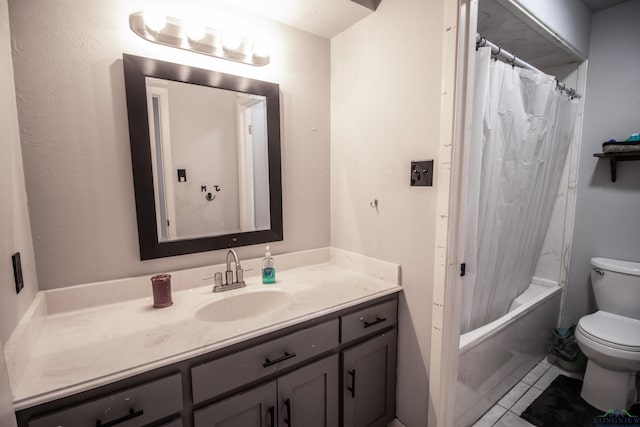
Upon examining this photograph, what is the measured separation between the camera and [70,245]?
1.17 meters

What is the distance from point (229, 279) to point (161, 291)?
308mm

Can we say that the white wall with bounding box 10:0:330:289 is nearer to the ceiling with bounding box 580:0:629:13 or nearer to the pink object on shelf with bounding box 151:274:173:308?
the pink object on shelf with bounding box 151:274:173:308

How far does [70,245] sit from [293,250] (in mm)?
1026

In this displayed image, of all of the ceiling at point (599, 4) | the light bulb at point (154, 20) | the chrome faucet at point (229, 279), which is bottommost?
the chrome faucet at point (229, 279)

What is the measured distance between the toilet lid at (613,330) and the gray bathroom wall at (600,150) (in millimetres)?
371

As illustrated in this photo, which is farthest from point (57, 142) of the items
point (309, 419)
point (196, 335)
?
point (309, 419)

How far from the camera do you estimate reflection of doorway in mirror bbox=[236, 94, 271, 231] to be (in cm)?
153

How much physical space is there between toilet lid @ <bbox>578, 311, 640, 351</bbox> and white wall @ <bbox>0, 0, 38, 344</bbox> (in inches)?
102

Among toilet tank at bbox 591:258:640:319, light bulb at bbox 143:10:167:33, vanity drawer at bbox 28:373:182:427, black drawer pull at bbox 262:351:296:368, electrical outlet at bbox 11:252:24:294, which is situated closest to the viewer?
vanity drawer at bbox 28:373:182:427

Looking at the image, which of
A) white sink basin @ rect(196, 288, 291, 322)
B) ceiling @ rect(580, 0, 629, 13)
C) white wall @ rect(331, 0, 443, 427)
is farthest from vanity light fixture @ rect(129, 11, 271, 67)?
→ ceiling @ rect(580, 0, 629, 13)

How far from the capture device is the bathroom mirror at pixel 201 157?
1271 mm

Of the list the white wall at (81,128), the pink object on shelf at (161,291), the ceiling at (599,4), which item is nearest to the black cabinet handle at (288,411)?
the pink object on shelf at (161,291)

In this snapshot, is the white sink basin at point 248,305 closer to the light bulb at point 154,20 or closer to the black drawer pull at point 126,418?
the black drawer pull at point 126,418

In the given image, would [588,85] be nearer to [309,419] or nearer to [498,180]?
[498,180]
